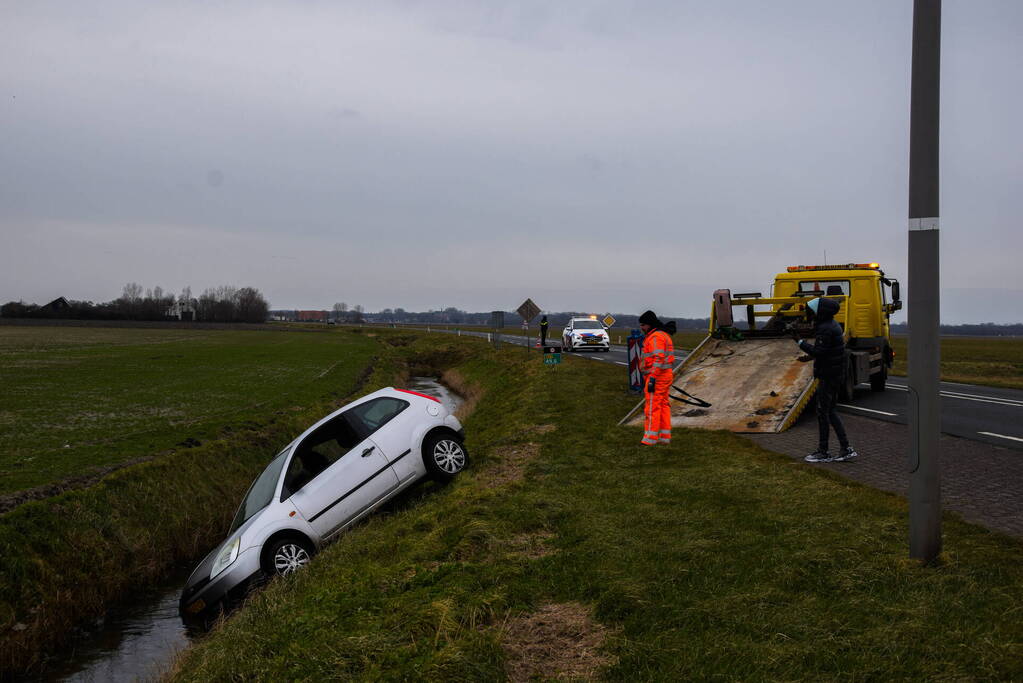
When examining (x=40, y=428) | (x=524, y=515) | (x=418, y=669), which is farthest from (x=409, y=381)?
(x=418, y=669)

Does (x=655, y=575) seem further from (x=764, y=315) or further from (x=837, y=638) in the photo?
(x=764, y=315)

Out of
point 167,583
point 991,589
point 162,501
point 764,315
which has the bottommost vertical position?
point 167,583

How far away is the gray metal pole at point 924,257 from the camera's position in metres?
5.12

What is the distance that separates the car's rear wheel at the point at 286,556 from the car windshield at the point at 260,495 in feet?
1.95

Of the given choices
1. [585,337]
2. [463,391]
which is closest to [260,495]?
[463,391]

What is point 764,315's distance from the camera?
16.9 meters

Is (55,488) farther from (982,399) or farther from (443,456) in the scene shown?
(982,399)

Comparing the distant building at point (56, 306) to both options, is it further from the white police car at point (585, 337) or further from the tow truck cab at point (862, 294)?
the tow truck cab at point (862, 294)

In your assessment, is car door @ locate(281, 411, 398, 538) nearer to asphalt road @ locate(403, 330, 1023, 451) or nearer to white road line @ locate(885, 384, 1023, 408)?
asphalt road @ locate(403, 330, 1023, 451)

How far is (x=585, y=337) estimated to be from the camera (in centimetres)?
4094

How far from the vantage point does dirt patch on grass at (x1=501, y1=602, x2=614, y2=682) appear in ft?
14.6

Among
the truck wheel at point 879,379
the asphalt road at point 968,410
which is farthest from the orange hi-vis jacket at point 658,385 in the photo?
the truck wheel at point 879,379

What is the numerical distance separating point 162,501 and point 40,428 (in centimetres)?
582

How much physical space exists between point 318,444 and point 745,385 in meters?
7.87
